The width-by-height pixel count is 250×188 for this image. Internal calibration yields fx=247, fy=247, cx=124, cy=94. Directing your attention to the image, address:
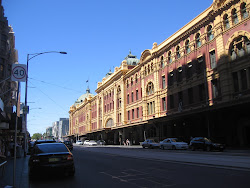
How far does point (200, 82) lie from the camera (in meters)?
34.2

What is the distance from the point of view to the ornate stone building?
1117 inches

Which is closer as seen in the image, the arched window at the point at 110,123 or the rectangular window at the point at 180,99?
the rectangular window at the point at 180,99

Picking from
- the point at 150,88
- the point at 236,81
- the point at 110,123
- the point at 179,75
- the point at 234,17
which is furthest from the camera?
the point at 110,123

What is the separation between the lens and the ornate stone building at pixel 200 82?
28359 millimetres

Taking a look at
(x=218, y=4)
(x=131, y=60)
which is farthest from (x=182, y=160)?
(x=131, y=60)

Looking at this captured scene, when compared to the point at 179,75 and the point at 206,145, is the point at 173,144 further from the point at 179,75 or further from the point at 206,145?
the point at 179,75

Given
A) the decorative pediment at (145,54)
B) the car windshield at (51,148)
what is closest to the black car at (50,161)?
the car windshield at (51,148)

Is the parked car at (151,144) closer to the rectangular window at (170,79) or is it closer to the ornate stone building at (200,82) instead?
the ornate stone building at (200,82)

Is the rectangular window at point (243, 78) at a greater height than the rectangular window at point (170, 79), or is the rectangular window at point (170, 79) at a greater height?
the rectangular window at point (170, 79)

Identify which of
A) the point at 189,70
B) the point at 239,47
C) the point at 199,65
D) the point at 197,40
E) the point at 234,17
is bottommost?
the point at 189,70

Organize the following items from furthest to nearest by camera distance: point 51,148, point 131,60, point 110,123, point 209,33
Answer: point 110,123, point 131,60, point 209,33, point 51,148

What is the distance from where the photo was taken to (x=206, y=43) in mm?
33750

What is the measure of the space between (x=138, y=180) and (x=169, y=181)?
1.14 metres

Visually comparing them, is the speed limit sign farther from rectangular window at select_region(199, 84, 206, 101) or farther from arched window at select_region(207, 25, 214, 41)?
arched window at select_region(207, 25, 214, 41)
